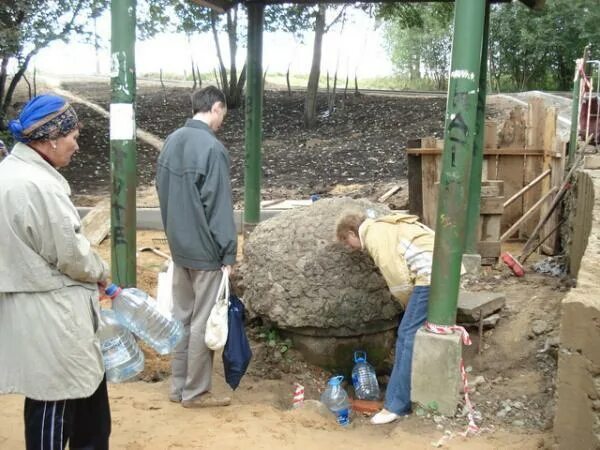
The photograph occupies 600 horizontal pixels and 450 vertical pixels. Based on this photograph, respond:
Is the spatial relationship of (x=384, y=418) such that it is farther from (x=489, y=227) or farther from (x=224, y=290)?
(x=489, y=227)

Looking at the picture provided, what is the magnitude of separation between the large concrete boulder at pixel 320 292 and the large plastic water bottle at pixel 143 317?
1264mm

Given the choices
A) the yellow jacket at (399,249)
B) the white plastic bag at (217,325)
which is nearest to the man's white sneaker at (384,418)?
the yellow jacket at (399,249)

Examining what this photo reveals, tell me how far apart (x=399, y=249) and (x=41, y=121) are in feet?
7.58

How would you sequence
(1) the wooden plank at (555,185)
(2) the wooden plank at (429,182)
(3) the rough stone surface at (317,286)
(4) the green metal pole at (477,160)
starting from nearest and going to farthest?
(3) the rough stone surface at (317,286) < (4) the green metal pole at (477,160) < (1) the wooden plank at (555,185) < (2) the wooden plank at (429,182)

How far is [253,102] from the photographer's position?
22.5 ft

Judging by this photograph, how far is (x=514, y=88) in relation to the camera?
32.6m

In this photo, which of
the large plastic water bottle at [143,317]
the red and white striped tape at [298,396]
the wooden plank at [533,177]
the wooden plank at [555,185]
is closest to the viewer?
the large plastic water bottle at [143,317]

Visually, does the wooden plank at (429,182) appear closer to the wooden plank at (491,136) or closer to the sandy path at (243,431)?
the wooden plank at (491,136)

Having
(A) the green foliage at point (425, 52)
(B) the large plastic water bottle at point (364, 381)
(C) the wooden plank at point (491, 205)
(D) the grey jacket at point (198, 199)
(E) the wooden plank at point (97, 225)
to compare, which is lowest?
(B) the large plastic water bottle at point (364, 381)

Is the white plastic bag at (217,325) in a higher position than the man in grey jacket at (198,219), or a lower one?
lower

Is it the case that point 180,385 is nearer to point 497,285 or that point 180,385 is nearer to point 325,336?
point 325,336

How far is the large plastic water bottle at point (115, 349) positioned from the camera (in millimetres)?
3174

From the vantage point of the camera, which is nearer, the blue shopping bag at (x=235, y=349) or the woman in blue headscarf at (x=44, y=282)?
the woman in blue headscarf at (x=44, y=282)

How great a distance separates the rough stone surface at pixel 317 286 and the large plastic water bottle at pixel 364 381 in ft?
0.86
